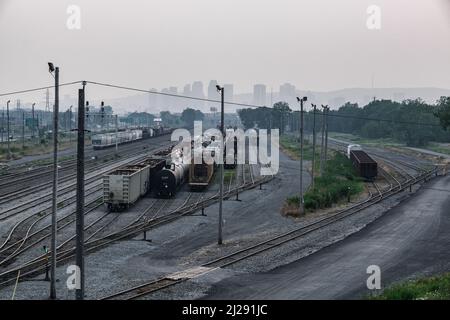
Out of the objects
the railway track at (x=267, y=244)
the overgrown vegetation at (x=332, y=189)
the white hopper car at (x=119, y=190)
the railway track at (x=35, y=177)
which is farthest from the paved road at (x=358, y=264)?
the railway track at (x=35, y=177)

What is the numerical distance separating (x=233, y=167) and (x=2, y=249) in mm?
41467

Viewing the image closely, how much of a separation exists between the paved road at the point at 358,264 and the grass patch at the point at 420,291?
156 cm

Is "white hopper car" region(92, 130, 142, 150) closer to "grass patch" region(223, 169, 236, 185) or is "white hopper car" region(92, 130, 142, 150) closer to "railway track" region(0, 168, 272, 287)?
"grass patch" region(223, 169, 236, 185)

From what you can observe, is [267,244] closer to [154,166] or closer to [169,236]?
[169,236]

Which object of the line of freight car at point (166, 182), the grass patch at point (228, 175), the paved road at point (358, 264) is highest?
the line of freight car at point (166, 182)

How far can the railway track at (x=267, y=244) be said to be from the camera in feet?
67.6

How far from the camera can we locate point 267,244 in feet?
95.0

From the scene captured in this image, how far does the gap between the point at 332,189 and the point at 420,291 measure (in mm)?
27212

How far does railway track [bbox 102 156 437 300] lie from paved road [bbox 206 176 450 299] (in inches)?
85.4

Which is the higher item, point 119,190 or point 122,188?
point 122,188

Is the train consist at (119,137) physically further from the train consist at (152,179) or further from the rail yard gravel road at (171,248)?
the rail yard gravel road at (171,248)

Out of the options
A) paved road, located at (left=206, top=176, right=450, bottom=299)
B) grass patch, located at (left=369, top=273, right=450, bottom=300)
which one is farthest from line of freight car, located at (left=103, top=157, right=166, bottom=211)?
grass patch, located at (left=369, top=273, right=450, bottom=300)

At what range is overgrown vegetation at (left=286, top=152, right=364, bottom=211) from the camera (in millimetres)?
40906

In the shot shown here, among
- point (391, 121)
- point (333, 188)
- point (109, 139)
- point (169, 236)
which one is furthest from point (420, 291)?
point (391, 121)
